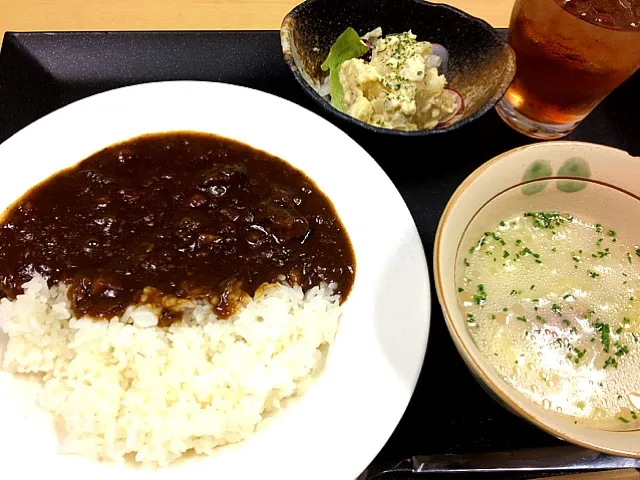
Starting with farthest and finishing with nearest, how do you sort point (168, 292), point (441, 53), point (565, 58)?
point (441, 53), point (565, 58), point (168, 292)

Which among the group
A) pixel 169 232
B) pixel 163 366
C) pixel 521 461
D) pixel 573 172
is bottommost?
pixel 521 461

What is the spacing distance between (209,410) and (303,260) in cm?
71

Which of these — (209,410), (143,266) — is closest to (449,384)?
(209,410)

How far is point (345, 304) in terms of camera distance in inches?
84.4

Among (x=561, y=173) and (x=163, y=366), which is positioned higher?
(x=561, y=173)

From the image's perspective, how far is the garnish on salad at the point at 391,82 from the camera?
8.32 feet

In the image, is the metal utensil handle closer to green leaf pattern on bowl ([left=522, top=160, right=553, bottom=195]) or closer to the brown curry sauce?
the brown curry sauce

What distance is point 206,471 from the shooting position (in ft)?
5.89

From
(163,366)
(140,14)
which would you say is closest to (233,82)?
(140,14)

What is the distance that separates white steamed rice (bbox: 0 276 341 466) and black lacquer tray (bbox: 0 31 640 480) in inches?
25.1

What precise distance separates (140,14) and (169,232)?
171cm

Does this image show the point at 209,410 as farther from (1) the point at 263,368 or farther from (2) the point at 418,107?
(2) the point at 418,107

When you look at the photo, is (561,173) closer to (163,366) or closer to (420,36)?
(420,36)

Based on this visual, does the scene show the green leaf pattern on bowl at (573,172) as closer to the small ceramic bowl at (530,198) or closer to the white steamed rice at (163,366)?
the small ceramic bowl at (530,198)
